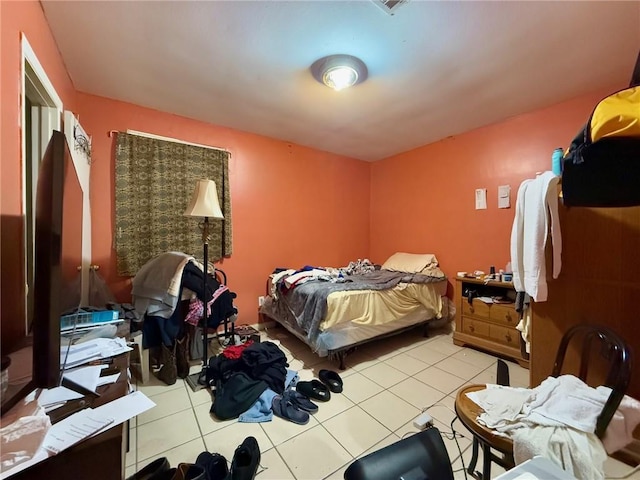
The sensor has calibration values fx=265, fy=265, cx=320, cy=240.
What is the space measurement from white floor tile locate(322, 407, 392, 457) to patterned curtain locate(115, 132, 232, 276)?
2018 millimetres

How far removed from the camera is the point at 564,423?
89cm

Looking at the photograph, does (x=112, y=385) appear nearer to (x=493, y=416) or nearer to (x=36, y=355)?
(x=36, y=355)

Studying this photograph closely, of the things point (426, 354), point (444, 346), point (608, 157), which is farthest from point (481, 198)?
point (608, 157)

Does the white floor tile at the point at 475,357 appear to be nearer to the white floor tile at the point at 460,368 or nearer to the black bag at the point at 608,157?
the white floor tile at the point at 460,368

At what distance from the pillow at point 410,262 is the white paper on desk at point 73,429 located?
316 cm

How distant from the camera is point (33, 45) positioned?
134 cm

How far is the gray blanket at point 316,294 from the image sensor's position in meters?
2.26

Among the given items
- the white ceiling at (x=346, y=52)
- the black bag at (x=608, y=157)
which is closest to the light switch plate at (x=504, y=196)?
the white ceiling at (x=346, y=52)

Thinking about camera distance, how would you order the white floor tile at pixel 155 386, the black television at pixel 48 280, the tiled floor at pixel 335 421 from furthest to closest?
the white floor tile at pixel 155 386
the tiled floor at pixel 335 421
the black television at pixel 48 280

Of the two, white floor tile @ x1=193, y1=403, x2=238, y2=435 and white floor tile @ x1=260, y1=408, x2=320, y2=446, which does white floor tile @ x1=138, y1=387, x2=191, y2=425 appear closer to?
white floor tile @ x1=193, y1=403, x2=238, y2=435

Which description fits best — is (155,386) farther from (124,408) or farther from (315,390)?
(124,408)

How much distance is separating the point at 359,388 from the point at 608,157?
1.95 m

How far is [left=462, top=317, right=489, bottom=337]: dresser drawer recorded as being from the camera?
2609 mm

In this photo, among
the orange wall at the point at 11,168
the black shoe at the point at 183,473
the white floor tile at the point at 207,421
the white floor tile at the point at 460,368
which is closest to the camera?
the orange wall at the point at 11,168
